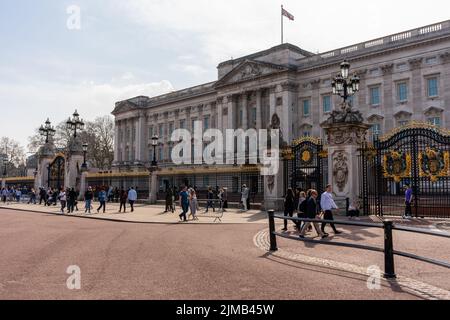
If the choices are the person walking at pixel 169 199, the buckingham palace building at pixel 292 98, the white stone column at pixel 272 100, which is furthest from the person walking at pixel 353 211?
the white stone column at pixel 272 100

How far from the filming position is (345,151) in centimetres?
1920

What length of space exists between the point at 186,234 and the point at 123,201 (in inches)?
496

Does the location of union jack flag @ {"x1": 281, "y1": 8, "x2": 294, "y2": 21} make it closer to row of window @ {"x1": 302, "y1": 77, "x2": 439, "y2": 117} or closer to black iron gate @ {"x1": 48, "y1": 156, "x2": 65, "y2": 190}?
row of window @ {"x1": 302, "y1": 77, "x2": 439, "y2": 117}

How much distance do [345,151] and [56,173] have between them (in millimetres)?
32077

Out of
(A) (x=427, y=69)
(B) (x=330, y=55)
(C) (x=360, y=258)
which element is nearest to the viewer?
(C) (x=360, y=258)

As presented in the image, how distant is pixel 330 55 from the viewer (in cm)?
5566

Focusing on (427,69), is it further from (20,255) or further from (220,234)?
(20,255)

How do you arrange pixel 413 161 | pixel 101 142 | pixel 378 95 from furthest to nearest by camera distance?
pixel 101 142 < pixel 378 95 < pixel 413 161

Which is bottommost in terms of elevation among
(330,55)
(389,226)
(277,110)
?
(389,226)

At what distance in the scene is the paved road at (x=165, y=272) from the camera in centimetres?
653

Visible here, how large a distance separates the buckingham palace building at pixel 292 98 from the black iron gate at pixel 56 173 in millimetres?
5438

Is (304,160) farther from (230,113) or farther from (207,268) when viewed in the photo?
(230,113)

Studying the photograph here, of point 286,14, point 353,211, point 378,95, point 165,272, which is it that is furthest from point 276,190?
point 286,14
